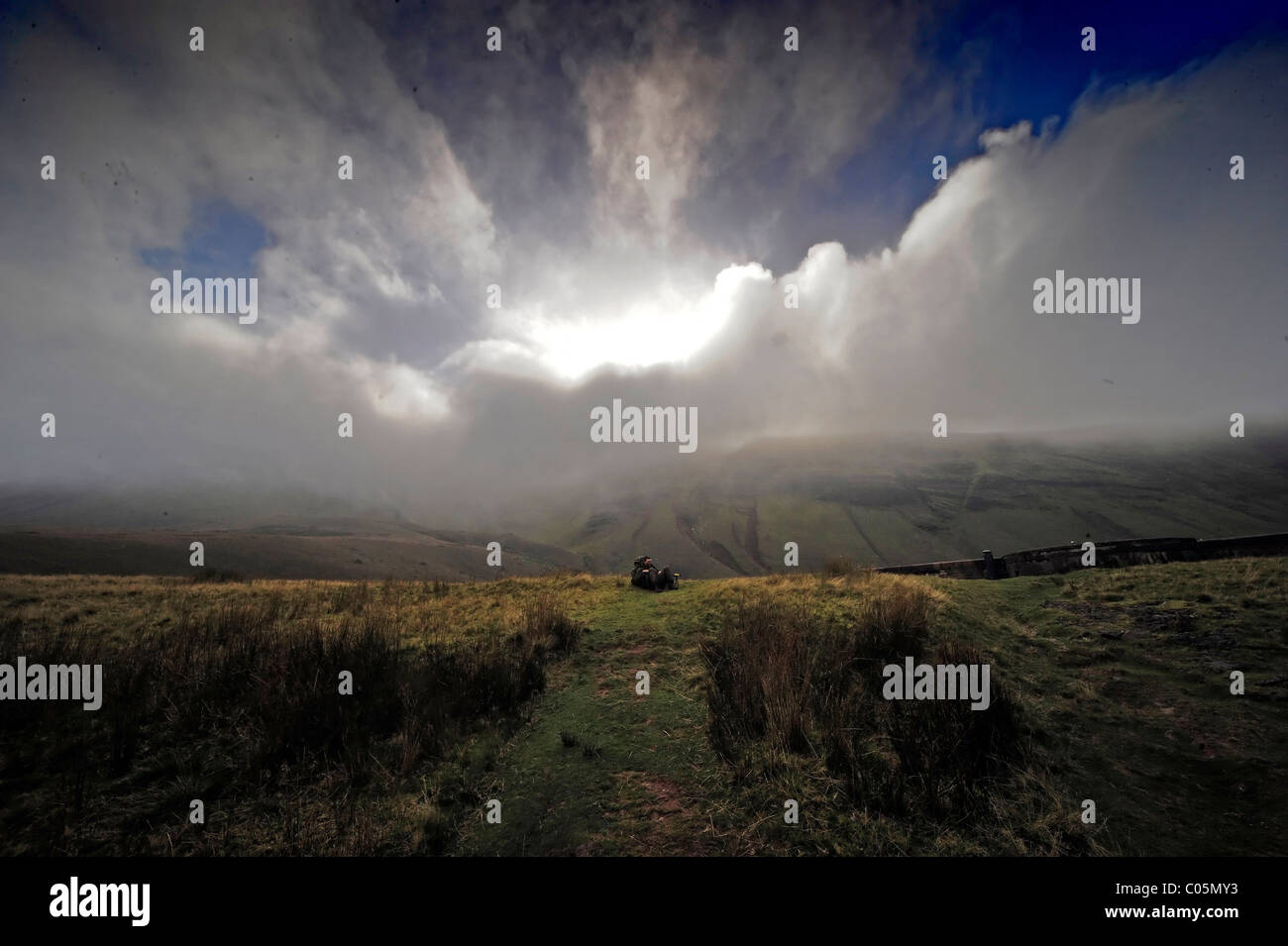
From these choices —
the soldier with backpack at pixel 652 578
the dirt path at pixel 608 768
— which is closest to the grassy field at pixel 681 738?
the dirt path at pixel 608 768

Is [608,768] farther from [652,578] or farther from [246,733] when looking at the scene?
[652,578]

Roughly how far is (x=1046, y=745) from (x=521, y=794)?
19.9 feet

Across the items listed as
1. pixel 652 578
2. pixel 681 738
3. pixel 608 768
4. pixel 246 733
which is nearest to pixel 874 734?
pixel 681 738

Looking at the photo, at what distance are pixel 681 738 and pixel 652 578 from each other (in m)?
10.2

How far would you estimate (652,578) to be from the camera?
52.0ft

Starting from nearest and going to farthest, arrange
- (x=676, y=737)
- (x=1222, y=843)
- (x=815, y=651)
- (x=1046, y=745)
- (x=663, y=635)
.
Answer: (x=1222, y=843) → (x=1046, y=745) → (x=676, y=737) → (x=815, y=651) → (x=663, y=635)

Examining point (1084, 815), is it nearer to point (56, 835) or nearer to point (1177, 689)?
point (1177, 689)

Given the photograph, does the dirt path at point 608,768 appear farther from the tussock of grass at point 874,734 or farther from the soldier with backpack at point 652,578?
the soldier with backpack at point 652,578

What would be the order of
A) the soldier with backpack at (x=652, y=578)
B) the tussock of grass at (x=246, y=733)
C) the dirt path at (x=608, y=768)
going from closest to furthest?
the dirt path at (x=608, y=768), the tussock of grass at (x=246, y=733), the soldier with backpack at (x=652, y=578)

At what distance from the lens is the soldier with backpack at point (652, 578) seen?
A: 15711 mm

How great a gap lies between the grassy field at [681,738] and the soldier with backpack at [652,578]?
586 cm
